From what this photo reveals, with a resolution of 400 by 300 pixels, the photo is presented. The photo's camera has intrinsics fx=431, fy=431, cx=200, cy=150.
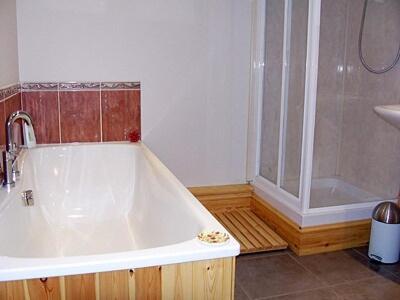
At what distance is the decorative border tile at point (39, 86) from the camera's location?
301 centimetres

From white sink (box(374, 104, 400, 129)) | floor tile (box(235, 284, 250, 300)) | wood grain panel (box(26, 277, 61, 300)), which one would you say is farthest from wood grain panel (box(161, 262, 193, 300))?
white sink (box(374, 104, 400, 129))

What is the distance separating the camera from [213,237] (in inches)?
58.4

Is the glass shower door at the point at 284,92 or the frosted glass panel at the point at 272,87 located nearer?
the glass shower door at the point at 284,92

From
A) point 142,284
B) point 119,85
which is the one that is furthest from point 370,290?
point 119,85

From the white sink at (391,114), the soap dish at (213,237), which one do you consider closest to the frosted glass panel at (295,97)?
the white sink at (391,114)

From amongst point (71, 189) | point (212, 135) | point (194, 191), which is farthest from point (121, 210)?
point (212, 135)

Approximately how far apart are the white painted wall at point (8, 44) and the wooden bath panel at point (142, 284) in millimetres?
1419

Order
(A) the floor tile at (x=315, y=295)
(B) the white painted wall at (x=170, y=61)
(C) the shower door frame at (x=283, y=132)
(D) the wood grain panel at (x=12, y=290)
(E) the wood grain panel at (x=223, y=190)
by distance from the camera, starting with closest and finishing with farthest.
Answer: (D) the wood grain panel at (x=12, y=290) < (A) the floor tile at (x=315, y=295) < (C) the shower door frame at (x=283, y=132) < (B) the white painted wall at (x=170, y=61) < (E) the wood grain panel at (x=223, y=190)

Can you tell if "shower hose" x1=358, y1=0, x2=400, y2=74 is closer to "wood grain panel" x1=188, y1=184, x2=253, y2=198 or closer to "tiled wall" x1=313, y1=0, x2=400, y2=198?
"tiled wall" x1=313, y1=0, x2=400, y2=198

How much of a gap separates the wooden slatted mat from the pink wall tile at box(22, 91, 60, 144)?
4.52 ft

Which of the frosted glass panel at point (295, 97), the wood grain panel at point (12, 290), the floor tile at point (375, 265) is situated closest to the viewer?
the wood grain panel at point (12, 290)

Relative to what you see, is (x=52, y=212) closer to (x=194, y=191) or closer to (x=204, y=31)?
(x=194, y=191)

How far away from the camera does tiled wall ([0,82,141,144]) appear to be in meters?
3.07

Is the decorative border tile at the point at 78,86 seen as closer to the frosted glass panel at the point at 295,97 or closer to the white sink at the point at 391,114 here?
the frosted glass panel at the point at 295,97
